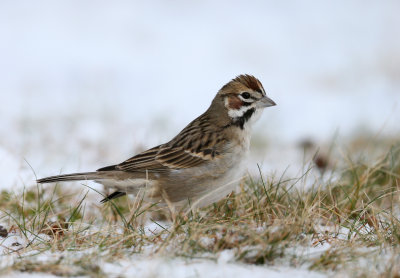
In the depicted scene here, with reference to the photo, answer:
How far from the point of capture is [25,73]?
43.6ft

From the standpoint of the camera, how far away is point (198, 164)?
5691 millimetres

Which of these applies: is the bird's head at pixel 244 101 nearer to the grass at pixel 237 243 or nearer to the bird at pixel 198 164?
the bird at pixel 198 164

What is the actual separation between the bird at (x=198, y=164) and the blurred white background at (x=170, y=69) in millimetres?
1821

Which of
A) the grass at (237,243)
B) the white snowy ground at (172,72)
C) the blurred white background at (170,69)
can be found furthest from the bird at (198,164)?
the blurred white background at (170,69)

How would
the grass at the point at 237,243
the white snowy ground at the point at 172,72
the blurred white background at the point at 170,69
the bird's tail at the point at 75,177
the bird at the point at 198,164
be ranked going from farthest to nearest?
the blurred white background at the point at 170,69 < the white snowy ground at the point at 172,72 < the bird at the point at 198,164 < the bird's tail at the point at 75,177 < the grass at the point at 237,243

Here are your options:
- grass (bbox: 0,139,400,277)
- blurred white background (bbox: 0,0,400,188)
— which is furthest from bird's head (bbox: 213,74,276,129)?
blurred white background (bbox: 0,0,400,188)

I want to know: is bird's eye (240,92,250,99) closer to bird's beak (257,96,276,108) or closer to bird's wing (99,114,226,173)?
bird's beak (257,96,276,108)

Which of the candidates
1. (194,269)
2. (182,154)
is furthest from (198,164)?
(194,269)

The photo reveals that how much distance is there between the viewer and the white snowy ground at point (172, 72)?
9.47 metres

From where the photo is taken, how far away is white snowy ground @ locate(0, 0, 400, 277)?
9.47m

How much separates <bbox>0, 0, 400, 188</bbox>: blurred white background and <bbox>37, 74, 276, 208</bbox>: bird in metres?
1.82

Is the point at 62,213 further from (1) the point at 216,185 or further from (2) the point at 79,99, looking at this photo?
(2) the point at 79,99

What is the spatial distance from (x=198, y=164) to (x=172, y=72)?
887 centimetres

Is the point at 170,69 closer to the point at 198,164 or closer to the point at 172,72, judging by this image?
the point at 172,72
